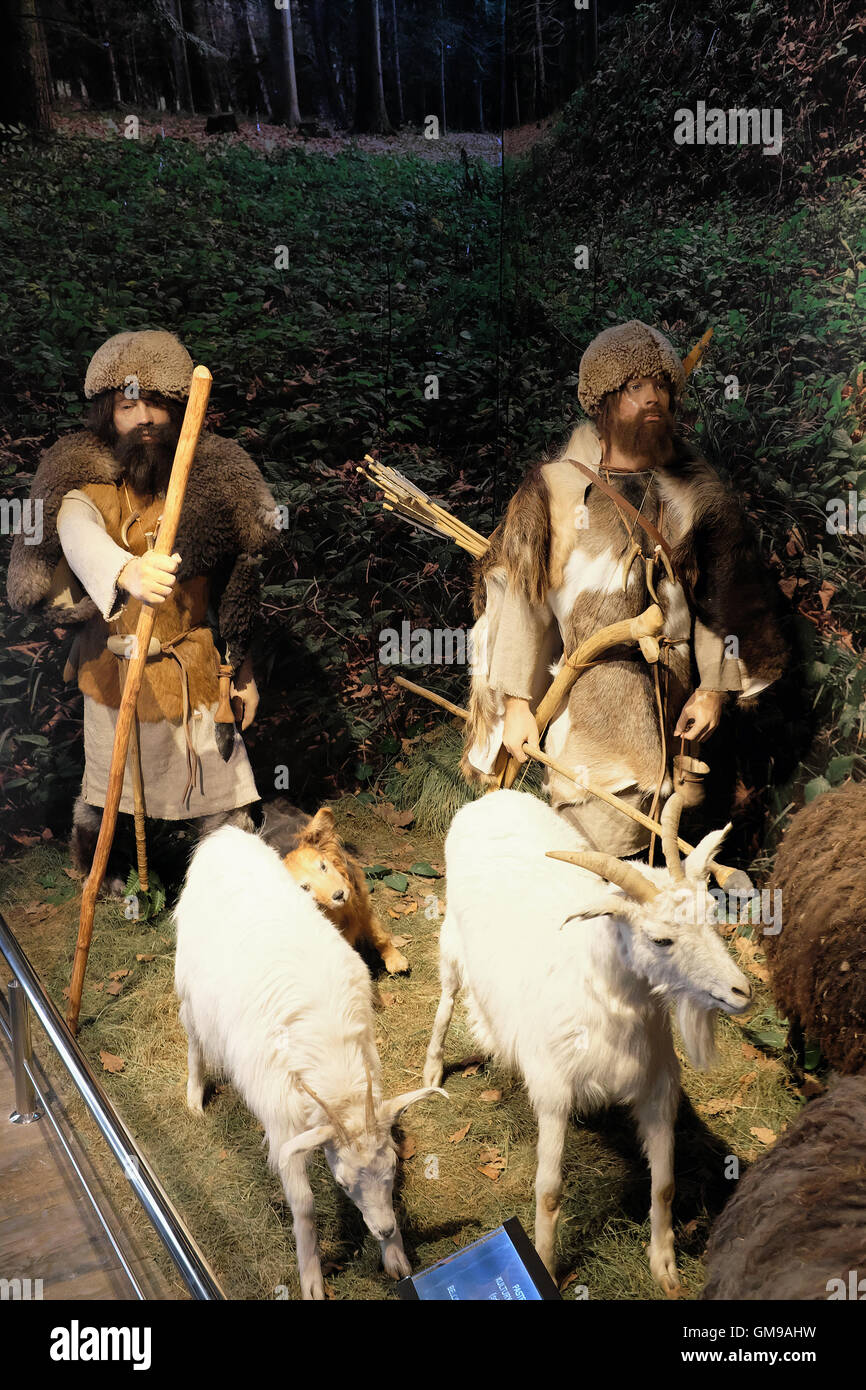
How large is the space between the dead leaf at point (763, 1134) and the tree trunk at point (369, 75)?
3156 millimetres

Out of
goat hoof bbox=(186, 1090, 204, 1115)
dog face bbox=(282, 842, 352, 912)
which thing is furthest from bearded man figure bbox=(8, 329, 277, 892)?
goat hoof bbox=(186, 1090, 204, 1115)

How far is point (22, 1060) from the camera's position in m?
3.21

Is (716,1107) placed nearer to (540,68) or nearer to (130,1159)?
(130,1159)

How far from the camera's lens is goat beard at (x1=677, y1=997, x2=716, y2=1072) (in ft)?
7.56

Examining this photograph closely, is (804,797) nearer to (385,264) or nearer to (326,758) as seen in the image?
(326,758)

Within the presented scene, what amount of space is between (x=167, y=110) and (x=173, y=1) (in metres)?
0.28

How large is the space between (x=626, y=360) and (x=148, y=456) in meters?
1.33

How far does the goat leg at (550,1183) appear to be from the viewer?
98.2 inches

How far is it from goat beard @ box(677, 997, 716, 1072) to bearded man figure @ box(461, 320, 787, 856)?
71cm

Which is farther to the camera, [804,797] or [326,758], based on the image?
[326,758]

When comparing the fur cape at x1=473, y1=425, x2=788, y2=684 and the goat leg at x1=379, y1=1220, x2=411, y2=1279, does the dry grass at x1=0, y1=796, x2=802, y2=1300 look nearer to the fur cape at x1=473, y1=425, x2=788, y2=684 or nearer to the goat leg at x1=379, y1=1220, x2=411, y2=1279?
the goat leg at x1=379, y1=1220, x2=411, y2=1279

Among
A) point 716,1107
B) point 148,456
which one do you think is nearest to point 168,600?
point 148,456
